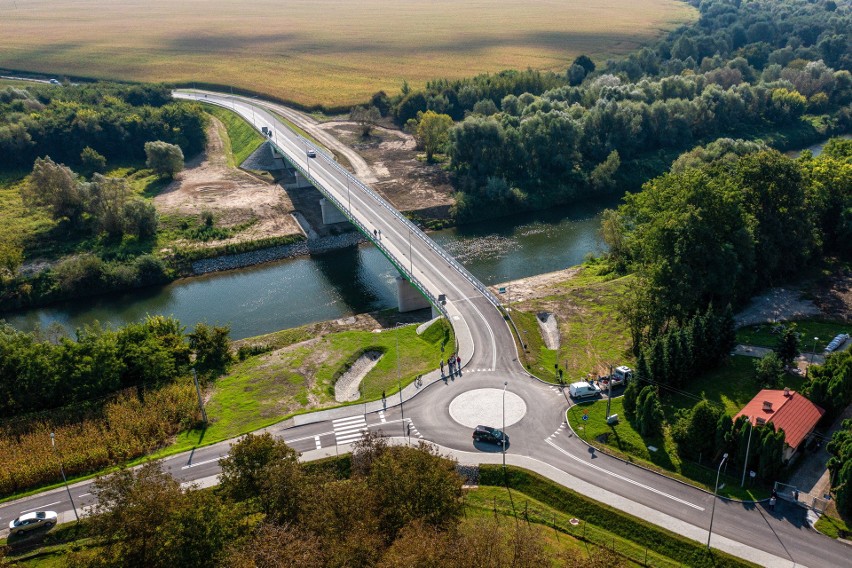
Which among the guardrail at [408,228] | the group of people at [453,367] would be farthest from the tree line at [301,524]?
the guardrail at [408,228]

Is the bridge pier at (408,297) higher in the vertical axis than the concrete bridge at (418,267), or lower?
lower

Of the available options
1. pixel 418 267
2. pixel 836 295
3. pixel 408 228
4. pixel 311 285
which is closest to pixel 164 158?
pixel 311 285

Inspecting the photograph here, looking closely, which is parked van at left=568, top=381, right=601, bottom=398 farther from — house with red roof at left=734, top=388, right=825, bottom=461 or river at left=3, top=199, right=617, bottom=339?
river at left=3, top=199, right=617, bottom=339

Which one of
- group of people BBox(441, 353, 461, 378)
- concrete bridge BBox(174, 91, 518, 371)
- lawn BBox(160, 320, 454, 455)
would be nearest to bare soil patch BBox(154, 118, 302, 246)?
concrete bridge BBox(174, 91, 518, 371)

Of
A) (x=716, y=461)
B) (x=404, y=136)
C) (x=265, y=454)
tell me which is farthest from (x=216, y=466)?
(x=404, y=136)

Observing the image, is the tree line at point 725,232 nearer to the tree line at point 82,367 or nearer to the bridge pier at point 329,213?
the bridge pier at point 329,213

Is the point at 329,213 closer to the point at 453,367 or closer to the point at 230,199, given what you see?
the point at 230,199

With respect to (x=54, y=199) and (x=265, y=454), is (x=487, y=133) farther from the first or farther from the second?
(x=265, y=454)
